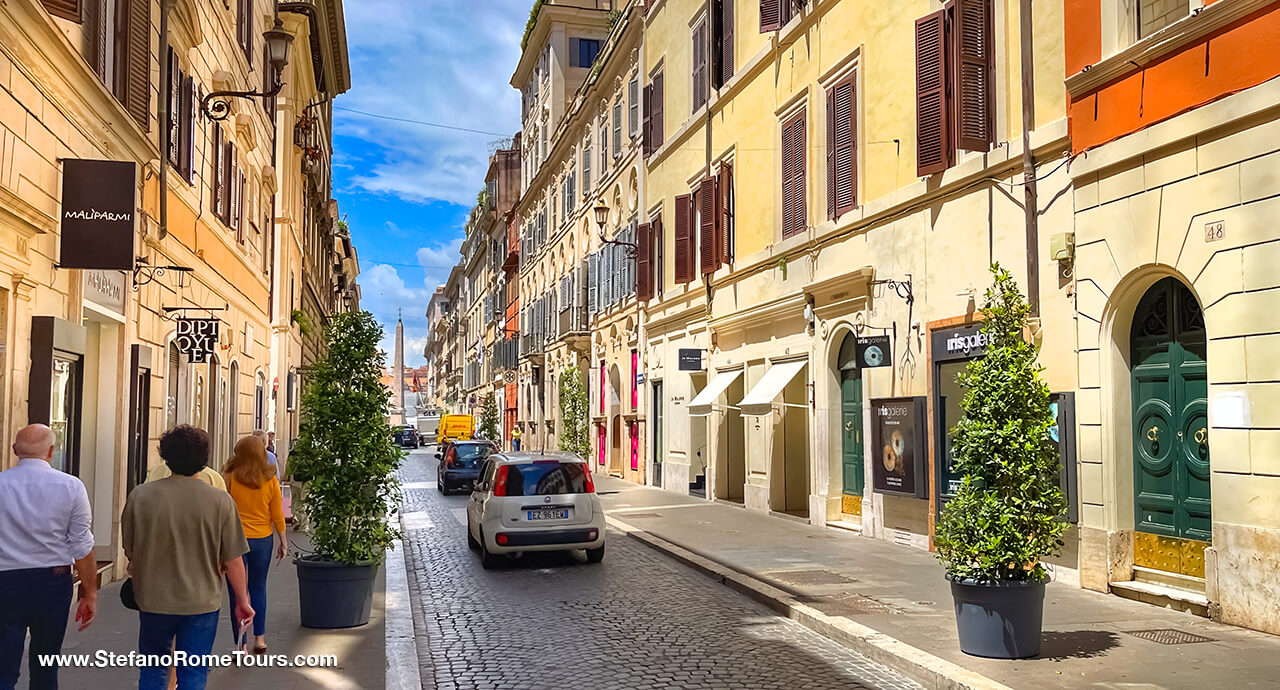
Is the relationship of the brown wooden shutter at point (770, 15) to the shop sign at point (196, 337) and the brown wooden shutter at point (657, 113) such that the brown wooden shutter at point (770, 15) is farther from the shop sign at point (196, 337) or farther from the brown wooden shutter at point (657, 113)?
the shop sign at point (196, 337)

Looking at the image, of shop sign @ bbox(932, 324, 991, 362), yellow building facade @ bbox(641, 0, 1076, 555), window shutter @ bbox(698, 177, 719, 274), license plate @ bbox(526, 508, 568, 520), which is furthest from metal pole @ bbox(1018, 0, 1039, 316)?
window shutter @ bbox(698, 177, 719, 274)

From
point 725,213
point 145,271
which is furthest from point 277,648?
point 725,213

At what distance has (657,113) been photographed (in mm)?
28234

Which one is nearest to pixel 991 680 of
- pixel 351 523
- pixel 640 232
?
pixel 351 523

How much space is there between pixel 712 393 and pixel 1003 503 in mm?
14051

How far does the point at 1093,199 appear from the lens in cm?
1118

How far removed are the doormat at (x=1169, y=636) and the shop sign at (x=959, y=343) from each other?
4.36 meters

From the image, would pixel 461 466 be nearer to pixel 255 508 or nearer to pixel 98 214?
pixel 98 214

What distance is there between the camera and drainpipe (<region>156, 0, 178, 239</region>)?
12.9 meters

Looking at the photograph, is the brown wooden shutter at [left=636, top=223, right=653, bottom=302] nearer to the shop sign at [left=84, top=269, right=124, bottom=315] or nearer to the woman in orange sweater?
the shop sign at [left=84, top=269, right=124, bottom=315]

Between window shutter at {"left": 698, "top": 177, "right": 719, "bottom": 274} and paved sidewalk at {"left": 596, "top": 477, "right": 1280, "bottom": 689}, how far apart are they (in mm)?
7507

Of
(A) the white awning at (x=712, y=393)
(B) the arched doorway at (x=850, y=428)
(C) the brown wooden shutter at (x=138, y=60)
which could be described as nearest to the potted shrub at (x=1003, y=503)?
(B) the arched doorway at (x=850, y=428)

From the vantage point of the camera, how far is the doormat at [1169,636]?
852 cm

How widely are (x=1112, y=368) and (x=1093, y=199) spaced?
1.80 metres
